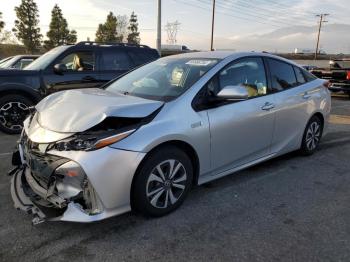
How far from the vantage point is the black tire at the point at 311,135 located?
5.47 metres

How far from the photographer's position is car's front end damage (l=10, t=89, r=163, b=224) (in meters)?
2.99

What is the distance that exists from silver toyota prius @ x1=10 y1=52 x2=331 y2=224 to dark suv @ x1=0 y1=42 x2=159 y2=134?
9.25ft

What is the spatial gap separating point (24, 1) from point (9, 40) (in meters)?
6.62

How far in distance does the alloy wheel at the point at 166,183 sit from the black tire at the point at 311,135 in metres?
2.62

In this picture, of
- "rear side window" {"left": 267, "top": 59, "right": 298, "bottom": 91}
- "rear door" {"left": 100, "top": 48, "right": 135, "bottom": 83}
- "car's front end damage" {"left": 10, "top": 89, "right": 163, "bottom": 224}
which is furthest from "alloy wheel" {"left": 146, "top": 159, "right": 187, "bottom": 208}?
"rear door" {"left": 100, "top": 48, "right": 135, "bottom": 83}

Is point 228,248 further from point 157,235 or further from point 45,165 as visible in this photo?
point 45,165

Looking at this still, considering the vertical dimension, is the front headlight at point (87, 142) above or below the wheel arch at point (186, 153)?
above

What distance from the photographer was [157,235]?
127 inches

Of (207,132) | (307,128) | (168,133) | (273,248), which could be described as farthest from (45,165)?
(307,128)

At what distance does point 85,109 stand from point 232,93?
1.49 m

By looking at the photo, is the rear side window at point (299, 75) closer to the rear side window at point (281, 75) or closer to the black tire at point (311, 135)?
the rear side window at point (281, 75)

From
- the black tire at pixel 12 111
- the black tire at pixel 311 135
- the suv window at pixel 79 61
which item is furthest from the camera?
the suv window at pixel 79 61

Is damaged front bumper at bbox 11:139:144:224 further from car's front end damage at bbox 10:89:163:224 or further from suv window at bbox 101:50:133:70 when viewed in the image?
suv window at bbox 101:50:133:70

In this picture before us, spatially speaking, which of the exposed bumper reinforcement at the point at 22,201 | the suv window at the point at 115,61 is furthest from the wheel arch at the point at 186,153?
the suv window at the point at 115,61
